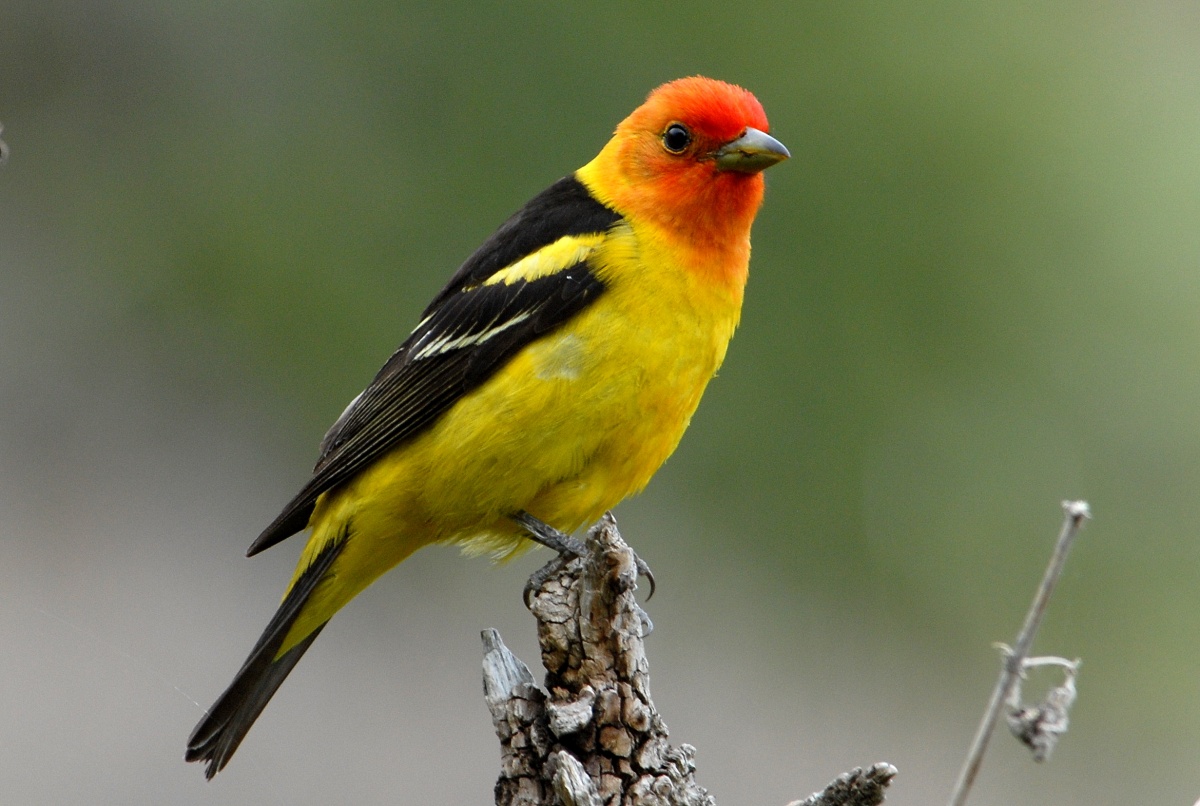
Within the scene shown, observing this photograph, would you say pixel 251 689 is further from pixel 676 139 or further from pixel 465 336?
pixel 676 139

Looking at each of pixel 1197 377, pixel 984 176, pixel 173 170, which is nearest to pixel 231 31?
pixel 173 170

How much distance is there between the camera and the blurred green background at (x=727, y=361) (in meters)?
6.68

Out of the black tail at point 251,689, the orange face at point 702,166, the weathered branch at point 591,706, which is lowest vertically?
the black tail at point 251,689

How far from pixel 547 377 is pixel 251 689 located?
4.73 ft

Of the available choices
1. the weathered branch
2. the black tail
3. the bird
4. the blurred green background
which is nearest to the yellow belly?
the bird

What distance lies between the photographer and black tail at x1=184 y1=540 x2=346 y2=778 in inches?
153

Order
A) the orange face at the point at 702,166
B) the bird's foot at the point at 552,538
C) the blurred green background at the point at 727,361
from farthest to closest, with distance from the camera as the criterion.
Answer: the blurred green background at the point at 727,361 → the orange face at the point at 702,166 → the bird's foot at the point at 552,538

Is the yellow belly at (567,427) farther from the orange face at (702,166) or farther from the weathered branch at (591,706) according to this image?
the weathered branch at (591,706)

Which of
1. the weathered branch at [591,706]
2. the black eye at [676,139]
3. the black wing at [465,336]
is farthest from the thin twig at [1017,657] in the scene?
the black eye at [676,139]

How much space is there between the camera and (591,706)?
9.94ft

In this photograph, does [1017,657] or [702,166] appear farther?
[702,166]

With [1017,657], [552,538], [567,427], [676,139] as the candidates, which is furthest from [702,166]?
[1017,657]

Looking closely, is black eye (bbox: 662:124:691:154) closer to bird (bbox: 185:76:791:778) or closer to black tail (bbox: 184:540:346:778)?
bird (bbox: 185:76:791:778)

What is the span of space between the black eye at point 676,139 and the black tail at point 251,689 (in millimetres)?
1634
